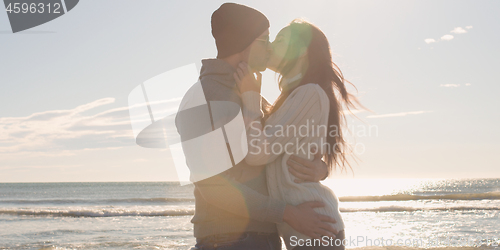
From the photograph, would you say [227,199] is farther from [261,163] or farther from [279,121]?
[279,121]

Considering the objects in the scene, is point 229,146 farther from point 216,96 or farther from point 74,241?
Answer: point 74,241

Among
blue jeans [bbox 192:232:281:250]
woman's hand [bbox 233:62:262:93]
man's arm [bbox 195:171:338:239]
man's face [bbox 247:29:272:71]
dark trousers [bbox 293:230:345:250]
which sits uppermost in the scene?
man's face [bbox 247:29:272:71]

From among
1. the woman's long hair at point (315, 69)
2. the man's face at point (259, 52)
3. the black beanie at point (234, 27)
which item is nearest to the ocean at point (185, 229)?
the woman's long hair at point (315, 69)

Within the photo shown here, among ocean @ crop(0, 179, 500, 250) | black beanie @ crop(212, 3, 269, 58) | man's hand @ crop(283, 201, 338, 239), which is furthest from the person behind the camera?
ocean @ crop(0, 179, 500, 250)

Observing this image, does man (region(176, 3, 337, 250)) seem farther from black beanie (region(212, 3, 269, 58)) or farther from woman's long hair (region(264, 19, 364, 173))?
woman's long hair (region(264, 19, 364, 173))

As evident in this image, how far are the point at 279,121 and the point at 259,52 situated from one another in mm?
450

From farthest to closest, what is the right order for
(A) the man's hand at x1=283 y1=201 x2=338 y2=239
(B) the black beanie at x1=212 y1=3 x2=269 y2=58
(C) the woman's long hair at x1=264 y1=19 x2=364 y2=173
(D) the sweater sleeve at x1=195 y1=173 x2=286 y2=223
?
1. (C) the woman's long hair at x1=264 y1=19 x2=364 y2=173
2. (B) the black beanie at x1=212 y1=3 x2=269 y2=58
3. (A) the man's hand at x1=283 y1=201 x2=338 y2=239
4. (D) the sweater sleeve at x1=195 y1=173 x2=286 y2=223

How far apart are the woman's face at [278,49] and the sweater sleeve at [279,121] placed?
0.32 metres

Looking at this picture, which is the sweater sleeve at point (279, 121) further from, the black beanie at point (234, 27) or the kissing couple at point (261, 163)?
the black beanie at point (234, 27)

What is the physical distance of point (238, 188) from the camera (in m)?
1.93

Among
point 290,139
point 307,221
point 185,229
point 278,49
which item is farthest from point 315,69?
point 185,229

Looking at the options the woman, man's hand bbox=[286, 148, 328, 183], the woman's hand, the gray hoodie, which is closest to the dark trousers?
the woman

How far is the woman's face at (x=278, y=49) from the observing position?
252cm

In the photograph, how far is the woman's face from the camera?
2.52 metres
